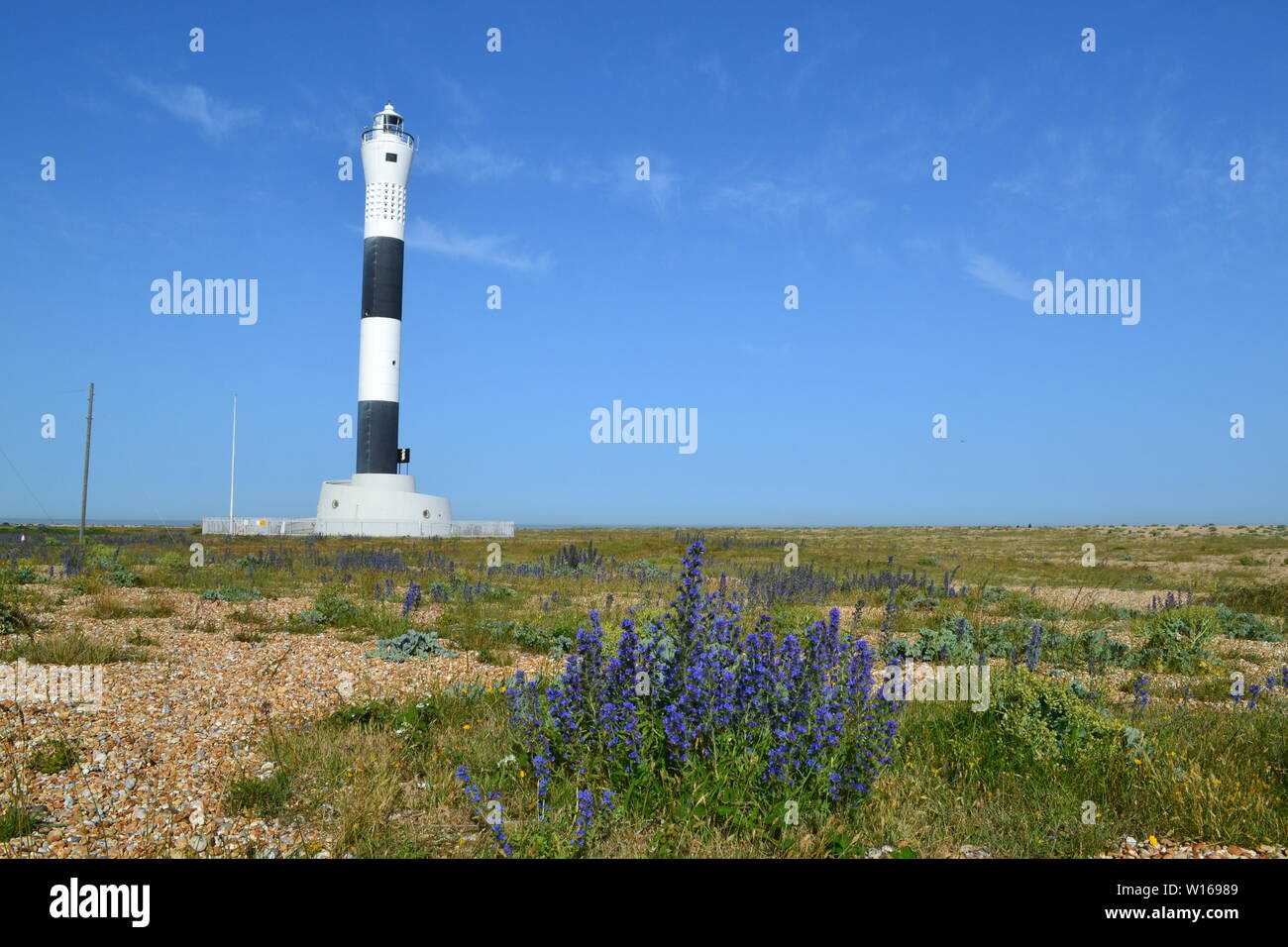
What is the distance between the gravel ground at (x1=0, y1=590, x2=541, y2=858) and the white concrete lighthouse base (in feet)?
97.0

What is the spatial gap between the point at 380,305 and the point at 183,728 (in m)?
36.0

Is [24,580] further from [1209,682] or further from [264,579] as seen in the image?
[1209,682]

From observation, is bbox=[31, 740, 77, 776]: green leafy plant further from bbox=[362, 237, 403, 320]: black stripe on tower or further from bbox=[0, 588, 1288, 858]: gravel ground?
bbox=[362, 237, 403, 320]: black stripe on tower

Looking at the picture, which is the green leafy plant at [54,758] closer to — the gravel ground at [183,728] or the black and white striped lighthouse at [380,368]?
the gravel ground at [183,728]

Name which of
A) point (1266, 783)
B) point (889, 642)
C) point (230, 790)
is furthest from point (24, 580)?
point (1266, 783)

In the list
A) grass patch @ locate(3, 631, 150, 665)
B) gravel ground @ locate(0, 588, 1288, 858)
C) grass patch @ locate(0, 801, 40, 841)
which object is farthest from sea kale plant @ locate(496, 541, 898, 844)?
grass patch @ locate(3, 631, 150, 665)

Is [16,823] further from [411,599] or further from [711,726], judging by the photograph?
[411,599]

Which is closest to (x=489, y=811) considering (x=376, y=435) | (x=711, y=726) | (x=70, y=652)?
(x=711, y=726)

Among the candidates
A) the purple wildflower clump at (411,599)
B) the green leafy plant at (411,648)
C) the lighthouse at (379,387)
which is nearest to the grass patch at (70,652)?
the green leafy plant at (411,648)

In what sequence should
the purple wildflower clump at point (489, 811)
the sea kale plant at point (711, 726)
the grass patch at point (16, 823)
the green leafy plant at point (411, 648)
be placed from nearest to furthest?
1. the purple wildflower clump at point (489, 811)
2. the grass patch at point (16, 823)
3. the sea kale plant at point (711, 726)
4. the green leafy plant at point (411, 648)

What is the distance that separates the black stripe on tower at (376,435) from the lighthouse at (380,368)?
49 mm

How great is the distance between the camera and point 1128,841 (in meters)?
4.30

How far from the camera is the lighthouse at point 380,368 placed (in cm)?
3928
